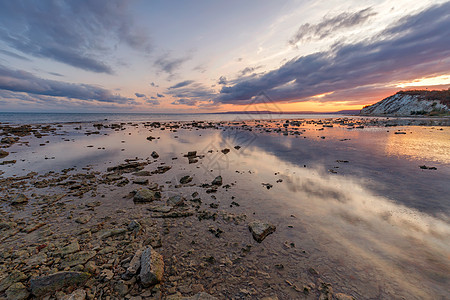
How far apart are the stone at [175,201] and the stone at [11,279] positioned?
5.29m

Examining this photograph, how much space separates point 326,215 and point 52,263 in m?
10.8

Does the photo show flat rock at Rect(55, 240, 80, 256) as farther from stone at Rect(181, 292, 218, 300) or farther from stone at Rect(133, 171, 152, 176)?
stone at Rect(133, 171, 152, 176)

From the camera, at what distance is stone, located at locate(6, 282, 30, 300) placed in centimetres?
422

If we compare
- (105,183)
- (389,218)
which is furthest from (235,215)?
(105,183)

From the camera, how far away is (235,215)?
27.1 ft

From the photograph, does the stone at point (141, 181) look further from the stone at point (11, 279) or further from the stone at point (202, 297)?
the stone at point (202, 297)

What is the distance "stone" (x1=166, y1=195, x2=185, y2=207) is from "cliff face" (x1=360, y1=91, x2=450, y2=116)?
149780 mm

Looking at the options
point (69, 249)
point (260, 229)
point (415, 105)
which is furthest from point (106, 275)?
point (415, 105)

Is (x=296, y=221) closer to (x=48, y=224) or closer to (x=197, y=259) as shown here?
(x=197, y=259)

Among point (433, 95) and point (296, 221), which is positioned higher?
point (433, 95)

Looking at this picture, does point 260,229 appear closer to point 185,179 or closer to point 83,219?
point 185,179

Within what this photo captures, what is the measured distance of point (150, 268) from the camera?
482cm

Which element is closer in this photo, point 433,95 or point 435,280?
point 435,280

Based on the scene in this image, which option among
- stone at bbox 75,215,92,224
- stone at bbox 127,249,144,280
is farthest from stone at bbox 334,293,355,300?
stone at bbox 75,215,92,224
